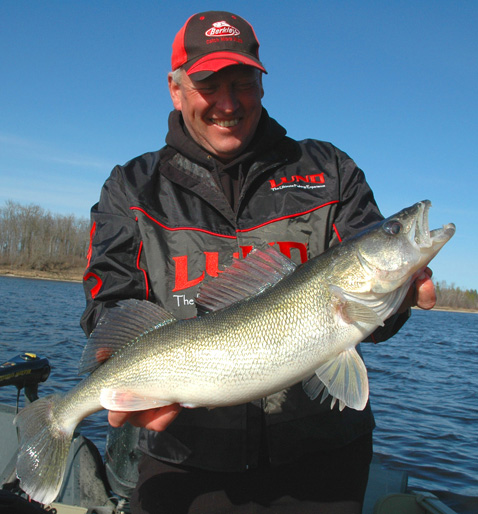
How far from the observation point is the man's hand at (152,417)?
2.39 m

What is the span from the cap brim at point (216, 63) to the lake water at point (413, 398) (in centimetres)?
595

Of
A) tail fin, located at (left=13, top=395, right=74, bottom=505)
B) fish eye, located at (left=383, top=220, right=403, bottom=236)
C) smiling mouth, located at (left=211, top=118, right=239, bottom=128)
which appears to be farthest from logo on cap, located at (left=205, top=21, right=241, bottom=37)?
tail fin, located at (left=13, top=395, right=74, bottom=505)

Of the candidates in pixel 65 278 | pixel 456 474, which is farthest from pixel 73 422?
pixel 65 278

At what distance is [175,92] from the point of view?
315 centimetres

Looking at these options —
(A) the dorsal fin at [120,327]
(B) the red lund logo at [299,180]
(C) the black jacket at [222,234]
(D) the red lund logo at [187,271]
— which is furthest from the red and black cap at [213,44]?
(A) the dorsal fin at [120,327]

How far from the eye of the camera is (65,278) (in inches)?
2517

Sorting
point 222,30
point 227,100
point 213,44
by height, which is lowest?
point 227,100

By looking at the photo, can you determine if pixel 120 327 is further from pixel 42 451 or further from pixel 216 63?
pixel 216 63

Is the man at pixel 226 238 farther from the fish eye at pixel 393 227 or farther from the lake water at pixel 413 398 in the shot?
the lake water at pixel 413 398

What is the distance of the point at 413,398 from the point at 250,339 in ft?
35.8

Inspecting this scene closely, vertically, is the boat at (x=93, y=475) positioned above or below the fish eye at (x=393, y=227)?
below

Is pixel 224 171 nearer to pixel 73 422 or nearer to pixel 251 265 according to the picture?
pixel 251 265

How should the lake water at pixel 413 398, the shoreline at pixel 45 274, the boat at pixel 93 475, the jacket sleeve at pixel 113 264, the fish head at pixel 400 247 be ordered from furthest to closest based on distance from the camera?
the shoreline at pixel 45 274, the lake water at pixel 413 398, the boat at pixel 93 475, the jacket sleeve at pixel 113 264, the fish head at pixel 400 247

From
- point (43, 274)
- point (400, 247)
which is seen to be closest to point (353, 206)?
point (400, 247)
